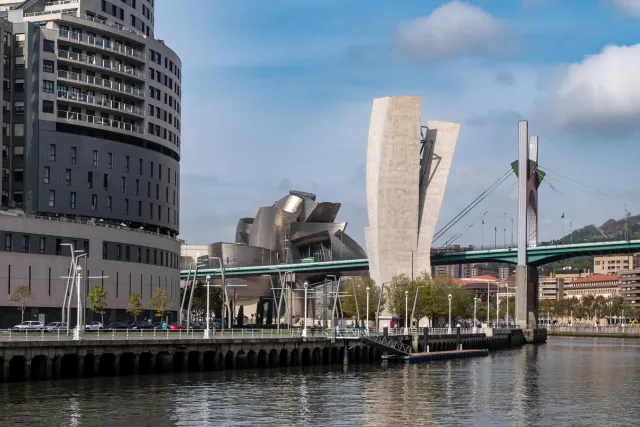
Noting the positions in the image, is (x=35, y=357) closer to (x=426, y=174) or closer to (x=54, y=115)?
(x=54, y=115)

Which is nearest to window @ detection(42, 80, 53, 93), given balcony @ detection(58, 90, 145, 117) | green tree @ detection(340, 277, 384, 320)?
balcony @ detection(58, 90, 145, 117)

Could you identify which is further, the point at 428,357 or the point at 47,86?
the point at 47,86

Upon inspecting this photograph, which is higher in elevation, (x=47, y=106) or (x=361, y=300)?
(x=47, y=106)

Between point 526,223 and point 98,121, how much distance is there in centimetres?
7699

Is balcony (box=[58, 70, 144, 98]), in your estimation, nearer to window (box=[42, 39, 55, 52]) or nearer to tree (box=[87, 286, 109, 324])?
window (box=[42, 39, 55, 52])

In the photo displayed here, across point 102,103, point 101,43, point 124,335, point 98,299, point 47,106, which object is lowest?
point 124,335

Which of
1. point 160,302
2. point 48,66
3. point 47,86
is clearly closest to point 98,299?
point 160,302

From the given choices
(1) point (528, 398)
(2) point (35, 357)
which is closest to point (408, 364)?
(1) point (528, 398)

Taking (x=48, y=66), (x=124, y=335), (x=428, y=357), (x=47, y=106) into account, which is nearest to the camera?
(x=124, y=335)

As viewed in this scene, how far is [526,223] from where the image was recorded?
17575cm

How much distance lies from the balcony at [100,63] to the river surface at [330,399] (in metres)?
53.7

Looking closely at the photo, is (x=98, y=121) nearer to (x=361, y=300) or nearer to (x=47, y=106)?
(x=47, y=106)

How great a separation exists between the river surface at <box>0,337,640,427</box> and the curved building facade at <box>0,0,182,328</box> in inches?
1751

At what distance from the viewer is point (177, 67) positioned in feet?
460
